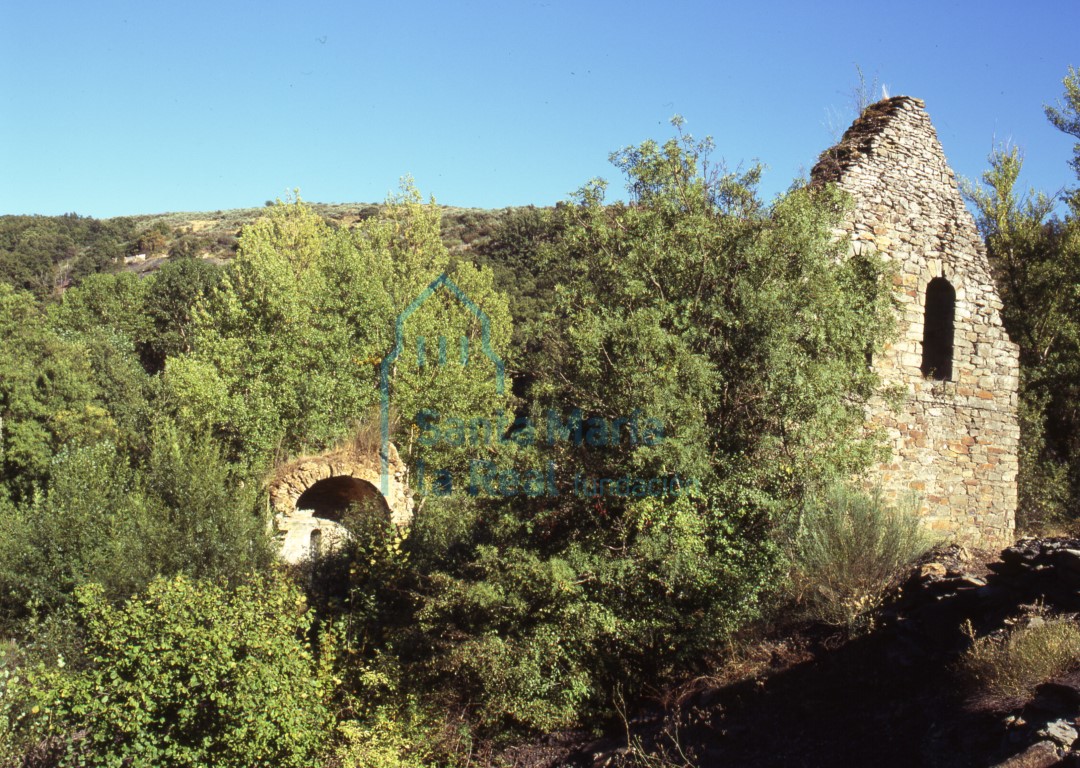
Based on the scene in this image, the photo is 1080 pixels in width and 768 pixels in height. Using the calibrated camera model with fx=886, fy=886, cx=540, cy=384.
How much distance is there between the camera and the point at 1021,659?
6324mm

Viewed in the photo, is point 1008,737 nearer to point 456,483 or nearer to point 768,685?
point 768,685

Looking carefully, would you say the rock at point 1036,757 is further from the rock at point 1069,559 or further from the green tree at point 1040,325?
the green tree at point 1040,325

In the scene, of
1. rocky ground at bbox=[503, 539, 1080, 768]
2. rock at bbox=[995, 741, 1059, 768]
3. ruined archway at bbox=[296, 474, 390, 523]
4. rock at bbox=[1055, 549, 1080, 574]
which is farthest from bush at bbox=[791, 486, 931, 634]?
ruined archway at bbox=[296, 474, 390, 523]

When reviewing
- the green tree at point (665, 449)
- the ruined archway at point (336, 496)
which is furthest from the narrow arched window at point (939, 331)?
the ruined archway at point (336, 496)

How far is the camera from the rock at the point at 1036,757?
16.9 feet

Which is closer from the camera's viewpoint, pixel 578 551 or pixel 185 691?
pixel 185 691

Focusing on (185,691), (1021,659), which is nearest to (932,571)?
(1021,659)

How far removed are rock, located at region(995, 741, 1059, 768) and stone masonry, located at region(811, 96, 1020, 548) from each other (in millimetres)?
6349

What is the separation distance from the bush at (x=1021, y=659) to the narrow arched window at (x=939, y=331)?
235 inches

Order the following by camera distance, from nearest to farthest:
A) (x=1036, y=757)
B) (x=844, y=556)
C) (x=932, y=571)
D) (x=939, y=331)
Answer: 1. (x=1036, y=757)
2. (x=932, y=571)
3. (x=844, y=556)
4. (x=939, y=331)

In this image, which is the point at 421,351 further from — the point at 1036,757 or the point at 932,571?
the point at 1036,757

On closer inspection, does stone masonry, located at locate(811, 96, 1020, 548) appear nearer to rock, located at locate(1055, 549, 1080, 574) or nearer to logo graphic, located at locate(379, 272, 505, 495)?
rock, located at locate(1055, 549, 1080, 574)

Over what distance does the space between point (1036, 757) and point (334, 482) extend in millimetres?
13298

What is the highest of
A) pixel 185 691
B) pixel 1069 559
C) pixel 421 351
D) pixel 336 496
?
pixel 421 351
